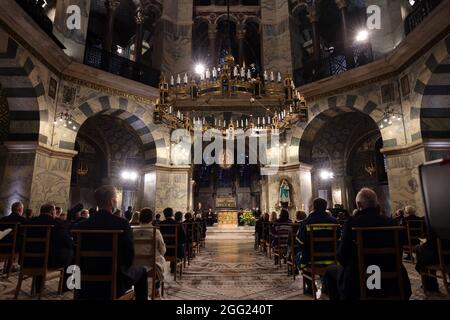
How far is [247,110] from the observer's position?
13.3m

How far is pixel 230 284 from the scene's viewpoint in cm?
455

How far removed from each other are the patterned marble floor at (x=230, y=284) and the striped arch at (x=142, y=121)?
21.6ft

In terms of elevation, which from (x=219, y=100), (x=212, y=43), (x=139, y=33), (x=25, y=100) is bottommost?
(x=25, y=100)

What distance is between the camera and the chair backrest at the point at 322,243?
3.71 m

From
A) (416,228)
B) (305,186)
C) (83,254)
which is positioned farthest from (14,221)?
(305,186)

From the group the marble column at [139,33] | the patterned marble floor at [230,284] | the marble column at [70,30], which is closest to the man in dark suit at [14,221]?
the patterned marble floor at [230,284]

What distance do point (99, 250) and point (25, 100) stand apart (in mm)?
8042

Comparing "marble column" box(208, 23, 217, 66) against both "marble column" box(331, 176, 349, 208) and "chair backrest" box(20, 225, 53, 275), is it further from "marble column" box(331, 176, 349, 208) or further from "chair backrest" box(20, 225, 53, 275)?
"chair backrest" box(20, 225, 53, 275)

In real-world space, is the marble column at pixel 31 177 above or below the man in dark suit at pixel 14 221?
above

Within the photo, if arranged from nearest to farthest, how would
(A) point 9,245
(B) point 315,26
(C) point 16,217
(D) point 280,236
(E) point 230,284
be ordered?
(E) point 230,284 → (A) point 9,245 → (C) point 16,217 → (D) point 280,236 → (B) point 315,26

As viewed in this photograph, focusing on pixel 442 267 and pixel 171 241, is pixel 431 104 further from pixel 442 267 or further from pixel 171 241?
pixel 171 241

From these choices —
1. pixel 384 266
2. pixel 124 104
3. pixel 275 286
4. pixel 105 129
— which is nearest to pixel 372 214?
pixel 384 266

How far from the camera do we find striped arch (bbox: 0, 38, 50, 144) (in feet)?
25.9

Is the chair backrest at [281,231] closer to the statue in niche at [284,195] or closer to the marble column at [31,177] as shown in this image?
the statue in niche at [284,195]
